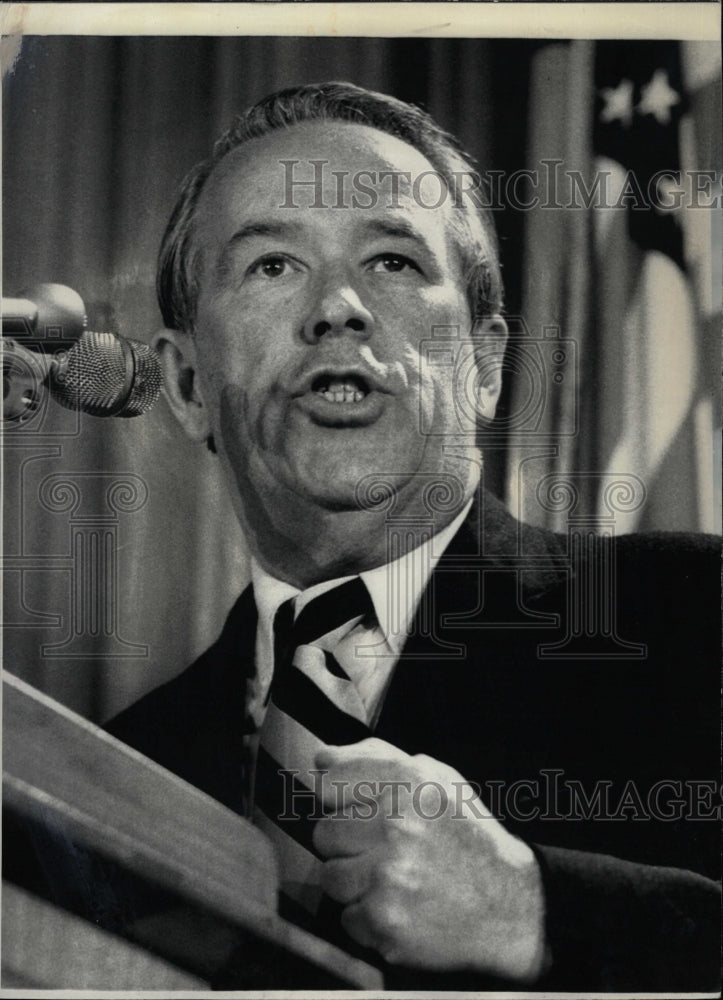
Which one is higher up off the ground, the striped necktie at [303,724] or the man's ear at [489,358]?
the man's ear at [489,358]

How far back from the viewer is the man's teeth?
8.19 feet

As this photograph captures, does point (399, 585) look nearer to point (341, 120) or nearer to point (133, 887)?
point (133, 887)

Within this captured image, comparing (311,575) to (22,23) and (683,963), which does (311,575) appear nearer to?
(683,963)

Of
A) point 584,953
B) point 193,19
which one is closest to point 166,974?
point 584,953

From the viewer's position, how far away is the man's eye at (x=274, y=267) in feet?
8.24

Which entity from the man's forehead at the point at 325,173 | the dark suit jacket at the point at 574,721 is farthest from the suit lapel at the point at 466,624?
the man's forehead at the point at 325,173

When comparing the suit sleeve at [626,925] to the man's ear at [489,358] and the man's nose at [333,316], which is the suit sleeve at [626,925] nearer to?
the man's ear at [489,358]

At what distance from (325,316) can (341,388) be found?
17cm

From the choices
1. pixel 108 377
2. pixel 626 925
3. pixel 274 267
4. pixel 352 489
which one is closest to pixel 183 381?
pixel 108 377

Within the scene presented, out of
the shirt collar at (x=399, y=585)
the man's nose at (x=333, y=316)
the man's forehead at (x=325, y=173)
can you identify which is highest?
the man's forehead at (x=325, y=173)

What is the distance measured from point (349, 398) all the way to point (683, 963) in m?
1.51

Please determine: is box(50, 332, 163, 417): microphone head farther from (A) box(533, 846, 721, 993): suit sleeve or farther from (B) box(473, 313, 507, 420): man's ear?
(A) box(533, 846, 721, 993): suit sleeve

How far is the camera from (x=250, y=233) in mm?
2527

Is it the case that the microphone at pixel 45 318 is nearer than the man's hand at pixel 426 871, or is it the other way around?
the man's hand at pixel 426 871
